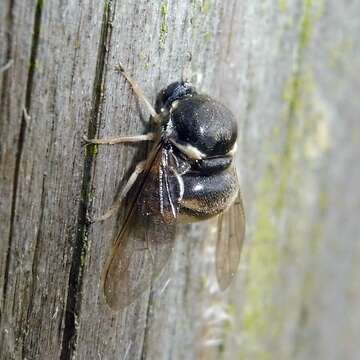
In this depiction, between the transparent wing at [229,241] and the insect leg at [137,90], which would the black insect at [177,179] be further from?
the transparent wing at [229,241]

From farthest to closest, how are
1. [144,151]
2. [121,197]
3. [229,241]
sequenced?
1. [229,241]
2. [144,151]
3. [121,197]

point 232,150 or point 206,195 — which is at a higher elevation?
point 232,150

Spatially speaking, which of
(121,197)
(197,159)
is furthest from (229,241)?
(121,197)

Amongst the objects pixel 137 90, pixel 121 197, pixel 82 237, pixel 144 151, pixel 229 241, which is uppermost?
pixel 137 90

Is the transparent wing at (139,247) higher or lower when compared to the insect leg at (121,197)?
lower

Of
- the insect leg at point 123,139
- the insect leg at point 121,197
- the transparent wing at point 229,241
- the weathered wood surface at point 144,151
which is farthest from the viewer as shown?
the transparent wing at point 229,241

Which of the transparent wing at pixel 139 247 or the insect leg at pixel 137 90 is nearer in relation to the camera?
the insect leg at pixel 137 90

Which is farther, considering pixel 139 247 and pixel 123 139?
pixel 139 247

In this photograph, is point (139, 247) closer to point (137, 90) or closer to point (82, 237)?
point (82, 237)

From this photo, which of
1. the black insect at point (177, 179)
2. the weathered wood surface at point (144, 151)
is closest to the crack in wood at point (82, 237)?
the weathered wood surface at point (144, 151)
